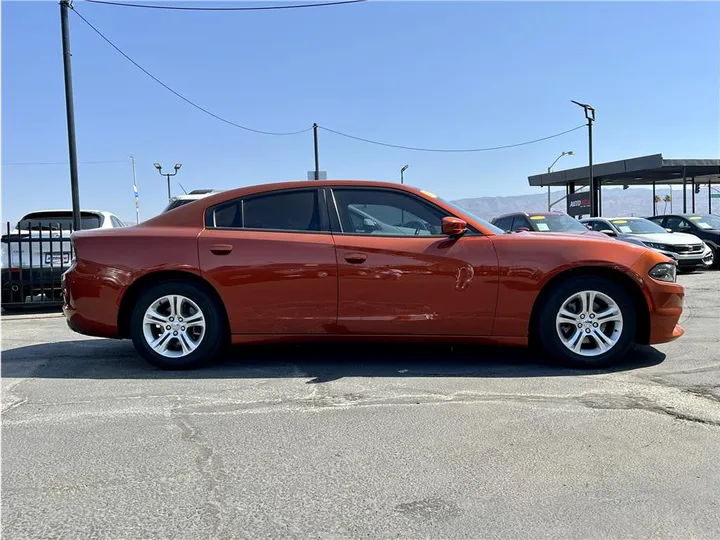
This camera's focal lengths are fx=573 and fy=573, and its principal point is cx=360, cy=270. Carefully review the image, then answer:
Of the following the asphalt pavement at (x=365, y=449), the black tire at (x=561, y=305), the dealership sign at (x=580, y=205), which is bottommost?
the asphalt pavement at (x=365, y=449)

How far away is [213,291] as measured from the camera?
4730 mm

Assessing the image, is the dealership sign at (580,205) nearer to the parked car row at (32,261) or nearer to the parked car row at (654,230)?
the parked car row at (654,230)

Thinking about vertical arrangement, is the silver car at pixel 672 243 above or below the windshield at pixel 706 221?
below

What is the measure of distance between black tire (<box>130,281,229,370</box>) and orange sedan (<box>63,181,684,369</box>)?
0.01m

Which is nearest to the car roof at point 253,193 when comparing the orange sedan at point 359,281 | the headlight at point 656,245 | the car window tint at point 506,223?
the orange sedan at point 359,281

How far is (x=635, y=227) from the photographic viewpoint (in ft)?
48.1

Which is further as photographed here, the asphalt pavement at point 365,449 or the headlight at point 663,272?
the headlight at point 663,272

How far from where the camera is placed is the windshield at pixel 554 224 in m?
11.6

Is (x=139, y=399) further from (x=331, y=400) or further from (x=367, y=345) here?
(x=367, y=345)

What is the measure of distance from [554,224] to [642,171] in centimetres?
2490

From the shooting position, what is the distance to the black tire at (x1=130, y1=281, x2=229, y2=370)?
468 cm

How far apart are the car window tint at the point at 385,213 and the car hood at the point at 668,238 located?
1063 centimetres

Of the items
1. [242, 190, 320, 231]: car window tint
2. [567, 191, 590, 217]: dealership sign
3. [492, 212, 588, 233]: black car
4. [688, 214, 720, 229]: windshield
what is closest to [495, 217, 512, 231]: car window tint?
[492, 212, 588, 233]: black car

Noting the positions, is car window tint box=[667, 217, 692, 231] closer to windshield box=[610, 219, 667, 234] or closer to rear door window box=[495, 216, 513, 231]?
windshield box=[610, 219, 667, 234]
